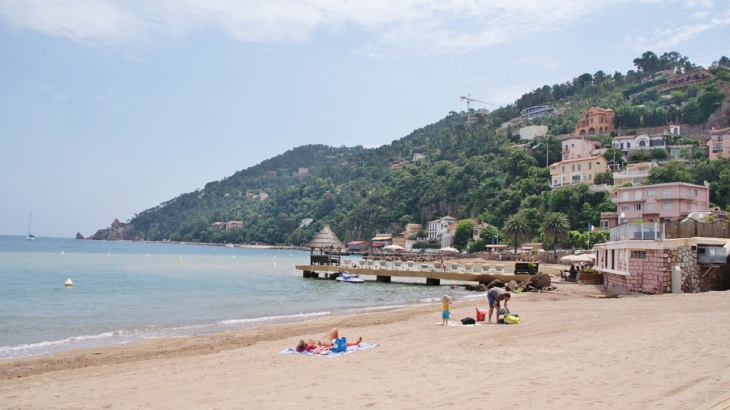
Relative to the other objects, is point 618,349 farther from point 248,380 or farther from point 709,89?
Answer: point 709,89

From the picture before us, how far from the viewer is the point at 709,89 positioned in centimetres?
12138

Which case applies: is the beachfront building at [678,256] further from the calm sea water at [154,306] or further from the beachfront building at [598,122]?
the beachfront building at [598,122]

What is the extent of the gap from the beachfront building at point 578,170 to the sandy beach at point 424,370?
82.7m

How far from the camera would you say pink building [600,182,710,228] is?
59.2 metres

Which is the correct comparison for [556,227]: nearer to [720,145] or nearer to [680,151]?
[680,151]

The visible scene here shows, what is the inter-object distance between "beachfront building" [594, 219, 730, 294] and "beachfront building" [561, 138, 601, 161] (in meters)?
87.4

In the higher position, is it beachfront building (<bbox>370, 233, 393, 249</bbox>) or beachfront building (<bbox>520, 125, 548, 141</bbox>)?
beachfront building (<bbox>520, 125, 548, 141</bbox>)

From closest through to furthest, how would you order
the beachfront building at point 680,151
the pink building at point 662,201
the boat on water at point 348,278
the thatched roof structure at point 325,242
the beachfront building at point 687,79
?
the boat on water at point 348,278 → the thatched roof structure at point 325,242 → the pink building at point 662,201 → the beachfront building at point 680,151 → the beachfront building at point 687,79

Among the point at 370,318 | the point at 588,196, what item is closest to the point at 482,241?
the point at 588,196

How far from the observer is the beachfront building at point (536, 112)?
553ft

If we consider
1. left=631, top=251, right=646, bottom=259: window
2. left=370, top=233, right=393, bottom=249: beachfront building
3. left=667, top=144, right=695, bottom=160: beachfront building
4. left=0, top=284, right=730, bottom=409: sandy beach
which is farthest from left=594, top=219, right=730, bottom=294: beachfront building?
left=370, top=233, right=393, bottom=249: beachfront building

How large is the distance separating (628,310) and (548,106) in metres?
169

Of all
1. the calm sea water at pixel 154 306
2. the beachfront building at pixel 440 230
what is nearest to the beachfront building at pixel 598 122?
the beachfront building at pixel 440 230

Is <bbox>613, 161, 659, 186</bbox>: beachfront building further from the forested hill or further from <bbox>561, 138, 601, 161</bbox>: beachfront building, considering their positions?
<bbox>561, 138, 601, 161</bbox>: beachfront building
